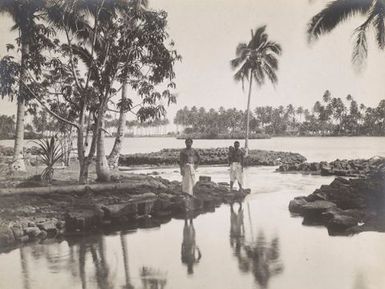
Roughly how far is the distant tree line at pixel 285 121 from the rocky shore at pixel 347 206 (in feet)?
171

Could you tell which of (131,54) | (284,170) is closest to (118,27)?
(131,54)

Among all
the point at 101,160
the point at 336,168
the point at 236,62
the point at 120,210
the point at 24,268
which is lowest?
the point at 24,268

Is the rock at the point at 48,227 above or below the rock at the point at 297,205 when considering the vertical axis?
below

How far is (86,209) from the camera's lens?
9.94m

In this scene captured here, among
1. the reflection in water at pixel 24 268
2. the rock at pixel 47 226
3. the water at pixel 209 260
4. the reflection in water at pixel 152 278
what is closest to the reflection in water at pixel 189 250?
the water at pixel 209 260

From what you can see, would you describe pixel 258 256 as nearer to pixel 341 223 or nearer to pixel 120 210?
pixel 341 223

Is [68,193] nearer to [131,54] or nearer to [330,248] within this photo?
[131,54]

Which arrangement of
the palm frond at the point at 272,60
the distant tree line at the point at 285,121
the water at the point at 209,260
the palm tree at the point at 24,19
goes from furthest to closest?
the distant tree line at the point at 285,121 < the palm frond at the point at 272,60 < the palm tree at the point at 24,19 < the water at the point at 209,260

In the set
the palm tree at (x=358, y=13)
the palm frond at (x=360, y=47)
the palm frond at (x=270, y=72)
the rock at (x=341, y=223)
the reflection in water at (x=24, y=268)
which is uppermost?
the palm frond at (x=270, y=72)

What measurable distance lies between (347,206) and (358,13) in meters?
5.07

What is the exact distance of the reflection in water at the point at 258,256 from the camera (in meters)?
6.23

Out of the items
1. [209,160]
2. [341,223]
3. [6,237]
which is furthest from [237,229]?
[209,160]

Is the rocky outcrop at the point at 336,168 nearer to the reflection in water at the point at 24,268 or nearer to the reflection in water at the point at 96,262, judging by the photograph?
the reflection in water at the point at 96,262

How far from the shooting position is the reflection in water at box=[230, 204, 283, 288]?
623 centimetres
